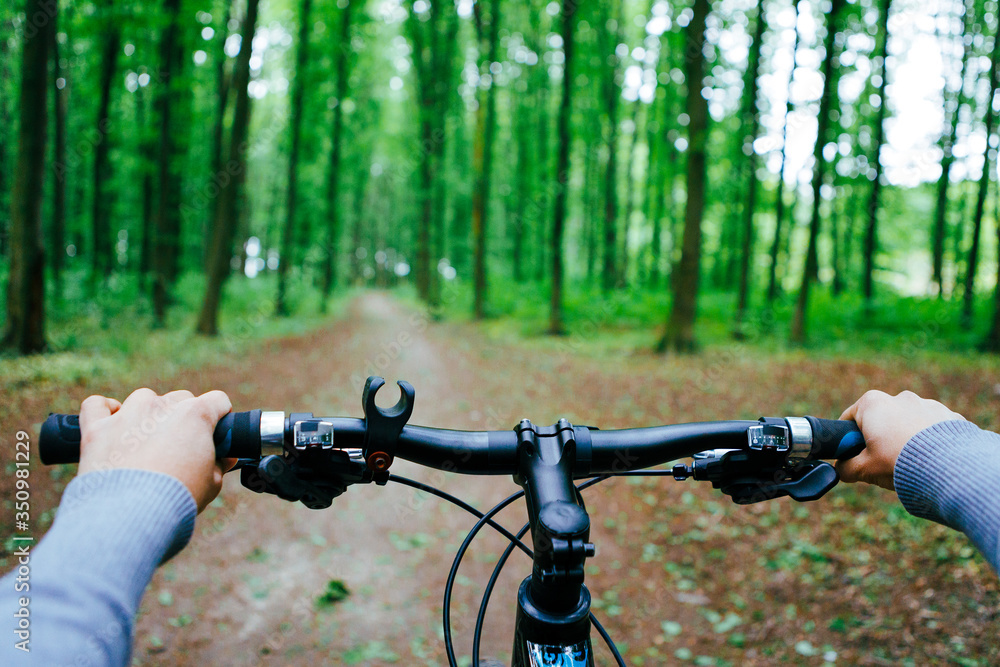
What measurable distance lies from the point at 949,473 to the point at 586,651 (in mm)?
884

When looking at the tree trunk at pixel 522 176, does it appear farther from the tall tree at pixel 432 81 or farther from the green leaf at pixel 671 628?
the green leaf at pixel 671 628

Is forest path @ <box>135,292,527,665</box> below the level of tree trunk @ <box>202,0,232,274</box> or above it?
below

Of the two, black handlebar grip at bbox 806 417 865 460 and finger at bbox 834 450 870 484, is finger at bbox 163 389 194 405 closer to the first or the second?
black handlebar grip at bbox 806 417 865 460

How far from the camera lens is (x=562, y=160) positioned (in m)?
17.4

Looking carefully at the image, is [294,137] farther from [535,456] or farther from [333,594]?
[535,456]

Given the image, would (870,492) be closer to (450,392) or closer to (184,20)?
(450,392)

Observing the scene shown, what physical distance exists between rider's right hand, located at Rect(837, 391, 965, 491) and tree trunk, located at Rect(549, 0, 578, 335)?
1655 centimetres

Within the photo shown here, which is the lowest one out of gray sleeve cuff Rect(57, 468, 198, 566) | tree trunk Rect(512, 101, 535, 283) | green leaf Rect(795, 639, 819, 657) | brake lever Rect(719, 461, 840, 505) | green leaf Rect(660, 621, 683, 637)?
green leaf Rect(660, 621, 683, 637)

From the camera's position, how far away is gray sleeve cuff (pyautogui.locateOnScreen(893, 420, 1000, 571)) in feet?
3.85

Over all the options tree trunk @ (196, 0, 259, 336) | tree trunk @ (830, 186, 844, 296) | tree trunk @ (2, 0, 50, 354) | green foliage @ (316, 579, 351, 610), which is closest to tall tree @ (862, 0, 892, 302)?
tree trunk @ (830, 186, 844, 296)

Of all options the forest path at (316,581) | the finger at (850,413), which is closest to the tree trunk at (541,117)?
the forest path at (316,581)

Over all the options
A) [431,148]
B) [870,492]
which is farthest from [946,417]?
[431,148]

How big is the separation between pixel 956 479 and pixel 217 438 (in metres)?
1.64
